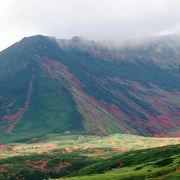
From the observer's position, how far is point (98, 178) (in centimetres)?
11450

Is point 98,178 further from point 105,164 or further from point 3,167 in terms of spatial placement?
point 3,167

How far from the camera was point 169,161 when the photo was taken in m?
121

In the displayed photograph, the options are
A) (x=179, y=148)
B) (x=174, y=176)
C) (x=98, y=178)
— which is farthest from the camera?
(x=179, y=148)

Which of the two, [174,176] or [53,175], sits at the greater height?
[174,176]

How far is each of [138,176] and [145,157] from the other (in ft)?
184

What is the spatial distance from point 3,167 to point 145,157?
57.9 metres

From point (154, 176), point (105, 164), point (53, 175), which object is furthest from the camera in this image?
point (53, 175)

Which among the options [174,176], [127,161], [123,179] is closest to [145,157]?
[127,161]

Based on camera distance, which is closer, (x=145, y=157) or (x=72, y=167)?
(x=145, y=157)

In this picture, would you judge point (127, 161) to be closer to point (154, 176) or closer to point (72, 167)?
point (72, 167)

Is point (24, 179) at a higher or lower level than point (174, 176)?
lower

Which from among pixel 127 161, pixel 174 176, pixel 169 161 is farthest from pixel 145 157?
pixel 174 176

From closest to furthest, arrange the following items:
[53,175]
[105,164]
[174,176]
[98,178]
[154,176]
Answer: [174,176] < [154,176] < [98,178] < [105,164] < [53,175]

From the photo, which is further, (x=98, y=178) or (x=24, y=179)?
(x=24, y=179)
